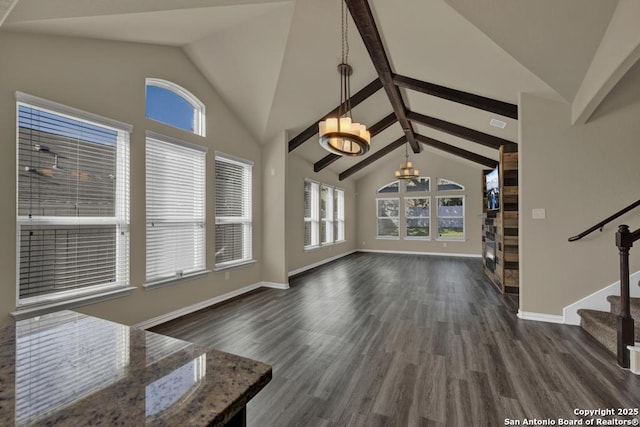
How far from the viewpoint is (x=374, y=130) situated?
274 inches

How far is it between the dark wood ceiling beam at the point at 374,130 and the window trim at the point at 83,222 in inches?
188

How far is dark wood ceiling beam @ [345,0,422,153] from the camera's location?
311cm

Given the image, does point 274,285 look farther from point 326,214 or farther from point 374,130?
point 374,130

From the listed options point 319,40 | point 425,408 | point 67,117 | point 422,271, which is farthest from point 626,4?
point 422,271

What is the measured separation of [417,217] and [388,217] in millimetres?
993

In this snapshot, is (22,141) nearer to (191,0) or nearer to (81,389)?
(191,0)

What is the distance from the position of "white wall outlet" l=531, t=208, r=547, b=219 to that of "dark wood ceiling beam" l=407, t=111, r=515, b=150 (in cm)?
177

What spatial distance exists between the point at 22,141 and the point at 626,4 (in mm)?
5069

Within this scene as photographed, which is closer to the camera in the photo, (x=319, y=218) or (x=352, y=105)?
(x=352, y=105)

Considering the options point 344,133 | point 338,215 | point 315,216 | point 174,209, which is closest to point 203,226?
point 174,209

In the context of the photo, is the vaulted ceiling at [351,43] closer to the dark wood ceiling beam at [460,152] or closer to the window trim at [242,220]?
the window trim at [242,220]

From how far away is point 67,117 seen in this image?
2699mm

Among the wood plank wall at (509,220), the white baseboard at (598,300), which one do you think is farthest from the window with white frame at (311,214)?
the white baseboard at (598,300)

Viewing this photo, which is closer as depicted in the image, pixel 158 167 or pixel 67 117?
pixel 67 117
